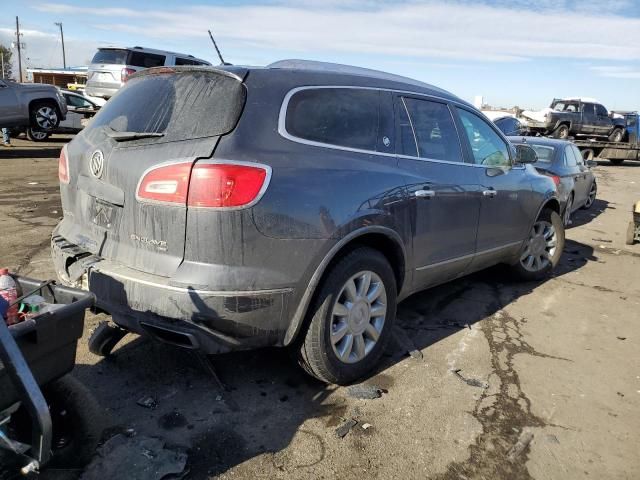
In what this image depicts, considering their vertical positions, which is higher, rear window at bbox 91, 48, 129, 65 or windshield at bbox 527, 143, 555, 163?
rear window at bbox 91, 48, 129, 65

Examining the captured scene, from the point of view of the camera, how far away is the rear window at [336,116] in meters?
3.06

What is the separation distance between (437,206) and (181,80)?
1918mm

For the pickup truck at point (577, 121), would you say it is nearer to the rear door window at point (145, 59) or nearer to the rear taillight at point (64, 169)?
the rear door window at point (145, 59)

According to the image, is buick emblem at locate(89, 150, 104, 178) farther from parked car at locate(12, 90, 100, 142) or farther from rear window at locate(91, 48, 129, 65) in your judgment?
parked car at locate(12, 90, 100, 142)

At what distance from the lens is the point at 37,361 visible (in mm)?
2102

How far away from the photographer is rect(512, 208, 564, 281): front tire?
5727mm

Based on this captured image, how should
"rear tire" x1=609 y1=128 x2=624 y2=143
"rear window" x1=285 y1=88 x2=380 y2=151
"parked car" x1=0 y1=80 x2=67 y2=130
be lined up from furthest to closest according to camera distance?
"rear tire" x1=609 y1=128 x2=624 y2=143 → "parked car" x1=0 y1=80 x2=67 y2=130 → "rear window" x1=285 y1=88 x2=380 y2=151

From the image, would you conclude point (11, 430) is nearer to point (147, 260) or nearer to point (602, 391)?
point (147, 260)

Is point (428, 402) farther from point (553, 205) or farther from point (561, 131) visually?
point (561, 131)

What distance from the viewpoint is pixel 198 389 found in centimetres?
335

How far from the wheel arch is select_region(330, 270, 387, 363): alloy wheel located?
19cm

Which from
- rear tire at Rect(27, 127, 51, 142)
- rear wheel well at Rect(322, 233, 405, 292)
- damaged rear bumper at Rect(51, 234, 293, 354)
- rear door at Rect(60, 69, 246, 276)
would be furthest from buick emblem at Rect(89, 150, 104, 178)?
rear tire at Rect(27, 127, 51, 142)

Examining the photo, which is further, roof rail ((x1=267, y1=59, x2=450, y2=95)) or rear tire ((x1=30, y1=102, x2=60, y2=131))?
→ rear tire ((x1=30, y1=102, x2=60, y2=131))

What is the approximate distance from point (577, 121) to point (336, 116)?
84.5 ft
